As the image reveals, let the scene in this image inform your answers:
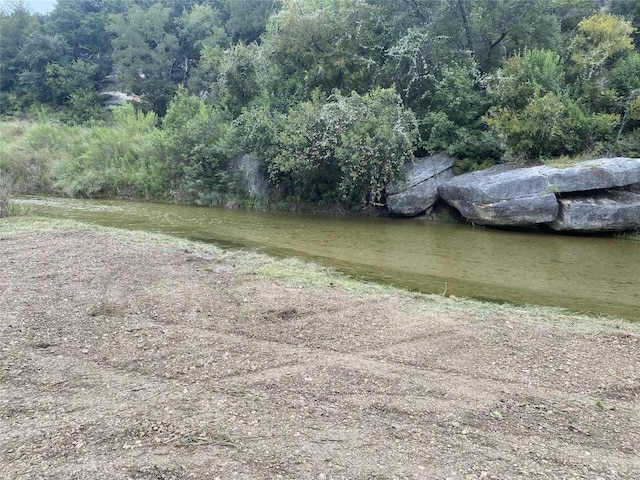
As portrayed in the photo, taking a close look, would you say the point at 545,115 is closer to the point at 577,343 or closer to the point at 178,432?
the point at 577,343

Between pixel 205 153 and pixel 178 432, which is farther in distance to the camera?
pixel 205 153

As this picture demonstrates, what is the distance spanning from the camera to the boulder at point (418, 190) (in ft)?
52.4

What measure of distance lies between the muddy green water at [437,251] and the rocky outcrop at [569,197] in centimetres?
50

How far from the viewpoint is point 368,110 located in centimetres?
1552

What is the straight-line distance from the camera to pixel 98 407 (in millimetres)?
3396

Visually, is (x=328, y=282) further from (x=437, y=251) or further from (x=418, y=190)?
(x=418, y=190)

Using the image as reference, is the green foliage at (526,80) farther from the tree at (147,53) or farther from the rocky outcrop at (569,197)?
the tree at (147,53)

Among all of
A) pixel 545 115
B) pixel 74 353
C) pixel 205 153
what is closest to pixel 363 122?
pixel 545 115

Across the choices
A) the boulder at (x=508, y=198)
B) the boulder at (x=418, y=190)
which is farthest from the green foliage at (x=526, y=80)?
the boulder at (x=418, y=190)

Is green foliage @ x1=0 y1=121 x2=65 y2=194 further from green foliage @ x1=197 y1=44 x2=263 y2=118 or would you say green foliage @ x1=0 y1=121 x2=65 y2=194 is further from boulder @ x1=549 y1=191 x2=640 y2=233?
boulder @ x1=549 y1=191 x2=640 y2=233

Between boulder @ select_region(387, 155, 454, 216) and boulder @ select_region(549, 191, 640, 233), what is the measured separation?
4.10 meters

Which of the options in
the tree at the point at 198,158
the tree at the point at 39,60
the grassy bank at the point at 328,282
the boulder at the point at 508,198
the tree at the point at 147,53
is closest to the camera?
the grassy bank at the point at 328,282

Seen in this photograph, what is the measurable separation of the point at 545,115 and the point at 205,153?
13081 mm

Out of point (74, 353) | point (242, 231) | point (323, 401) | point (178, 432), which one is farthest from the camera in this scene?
point (242, 231)
